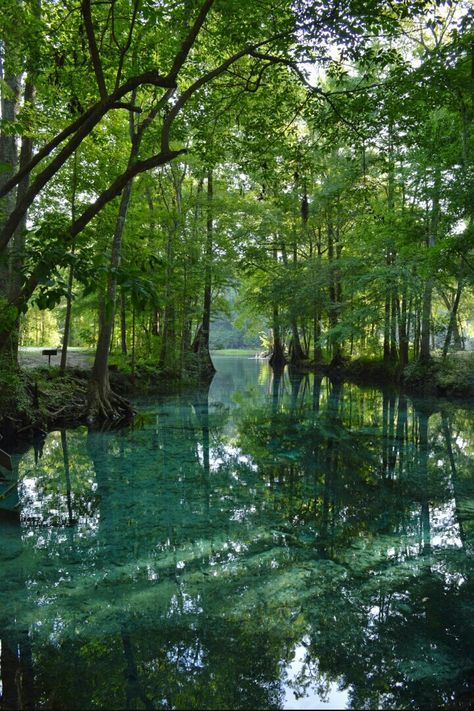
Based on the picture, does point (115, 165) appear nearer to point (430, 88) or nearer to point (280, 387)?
point (430, 88)

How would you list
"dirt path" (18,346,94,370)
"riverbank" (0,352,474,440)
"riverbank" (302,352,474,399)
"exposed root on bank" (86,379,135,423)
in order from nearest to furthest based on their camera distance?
"riverbank" (0,352,474,440)
"exposed root on bank" (86,379,135,423)
"dirt path" (18,346,94,370)
"riverbank" (302,352,474,399)

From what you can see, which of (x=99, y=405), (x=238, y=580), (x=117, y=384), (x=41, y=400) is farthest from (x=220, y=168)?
(x=238, y=580)

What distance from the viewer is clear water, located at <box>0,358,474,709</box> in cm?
301

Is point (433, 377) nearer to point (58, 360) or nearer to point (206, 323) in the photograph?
point (206, 323)

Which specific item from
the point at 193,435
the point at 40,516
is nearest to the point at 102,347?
the point at 193,435

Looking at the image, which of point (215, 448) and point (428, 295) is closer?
point (215, 448)

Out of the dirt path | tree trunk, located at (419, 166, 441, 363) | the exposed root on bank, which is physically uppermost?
tree trunk, located at (419, 166, 441, 363)

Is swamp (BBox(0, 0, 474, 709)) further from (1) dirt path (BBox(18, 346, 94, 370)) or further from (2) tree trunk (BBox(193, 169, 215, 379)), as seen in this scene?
(2) tree trunk (BBox(193, 169, 215, 379))

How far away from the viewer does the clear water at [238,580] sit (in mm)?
3008

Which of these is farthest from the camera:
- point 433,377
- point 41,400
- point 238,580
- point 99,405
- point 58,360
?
point 433,377

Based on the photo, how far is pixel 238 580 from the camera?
434 centimetres

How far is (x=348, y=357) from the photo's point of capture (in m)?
29.3

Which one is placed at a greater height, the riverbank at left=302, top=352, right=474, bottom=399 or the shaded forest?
the shaded forest

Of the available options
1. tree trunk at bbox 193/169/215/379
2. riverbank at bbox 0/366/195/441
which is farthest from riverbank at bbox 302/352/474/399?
riverbank at bbox 0/366/195/441
